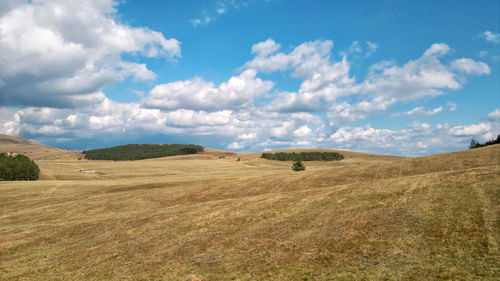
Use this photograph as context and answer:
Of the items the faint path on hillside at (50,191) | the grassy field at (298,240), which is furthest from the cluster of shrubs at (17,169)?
the grassy field at (298,240)

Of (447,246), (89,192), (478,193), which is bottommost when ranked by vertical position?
(89,192)

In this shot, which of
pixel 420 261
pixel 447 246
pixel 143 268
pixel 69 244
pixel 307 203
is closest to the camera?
pixel 420 261

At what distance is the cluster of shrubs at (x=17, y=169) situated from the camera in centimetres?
10424

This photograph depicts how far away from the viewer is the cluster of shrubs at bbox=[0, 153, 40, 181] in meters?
104

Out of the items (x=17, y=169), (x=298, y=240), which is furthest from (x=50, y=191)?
(x=298, y=240)

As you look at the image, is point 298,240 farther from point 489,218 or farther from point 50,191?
point 50,191

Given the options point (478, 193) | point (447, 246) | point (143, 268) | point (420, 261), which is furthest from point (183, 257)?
point (478, 193)

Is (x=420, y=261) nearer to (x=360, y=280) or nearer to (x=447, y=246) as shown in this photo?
(x=447, y=246)

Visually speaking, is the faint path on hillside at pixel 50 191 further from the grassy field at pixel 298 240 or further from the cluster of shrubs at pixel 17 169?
the cluster of shrubs at pixel 17 169

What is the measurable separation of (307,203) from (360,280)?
16279 millimetres

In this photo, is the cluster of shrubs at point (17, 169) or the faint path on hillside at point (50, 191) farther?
the cluster of shrubs at point (17, 169)

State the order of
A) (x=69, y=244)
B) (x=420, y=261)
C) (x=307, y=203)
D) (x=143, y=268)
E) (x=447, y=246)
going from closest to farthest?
(x=420, y=261), (x=447, y=246), (x=143, y=268), (x=69, y=244), (x=307, y=203)

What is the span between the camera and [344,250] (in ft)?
57.9

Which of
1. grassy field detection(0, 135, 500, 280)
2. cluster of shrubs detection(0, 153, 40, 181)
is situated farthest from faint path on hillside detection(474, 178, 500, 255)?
cluster of shrubs detection(0, 153, 40, 181)
